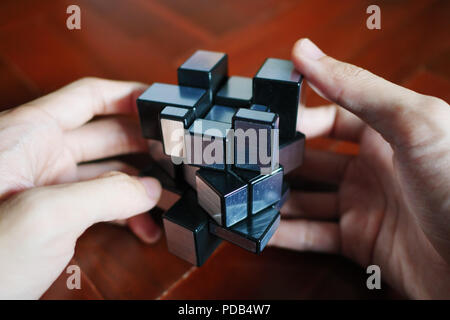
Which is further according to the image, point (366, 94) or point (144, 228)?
point (144, 228)

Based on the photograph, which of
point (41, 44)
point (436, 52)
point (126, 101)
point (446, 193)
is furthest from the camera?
point (41, 44)

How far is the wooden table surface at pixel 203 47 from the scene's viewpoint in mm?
591

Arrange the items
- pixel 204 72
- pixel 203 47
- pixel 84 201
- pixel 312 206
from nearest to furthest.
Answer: pixel 84 201
pixel 204 72
pixel 312 206
pixel 203 47

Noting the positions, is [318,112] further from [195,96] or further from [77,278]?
[77,278]

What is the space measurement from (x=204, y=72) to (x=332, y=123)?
12.1 inches

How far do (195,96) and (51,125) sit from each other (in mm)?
252

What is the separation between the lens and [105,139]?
71cm

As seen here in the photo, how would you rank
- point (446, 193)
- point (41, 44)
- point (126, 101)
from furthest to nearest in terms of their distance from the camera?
point (41, 44)
point (126, 101)
point (446, 193)

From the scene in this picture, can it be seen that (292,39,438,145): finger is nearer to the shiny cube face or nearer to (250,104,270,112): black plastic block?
(250,104,270,112): black plastic block

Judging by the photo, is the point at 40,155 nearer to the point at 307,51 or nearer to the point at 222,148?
the point at 222,148

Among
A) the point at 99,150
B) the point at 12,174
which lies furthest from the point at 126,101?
the point at 12,174

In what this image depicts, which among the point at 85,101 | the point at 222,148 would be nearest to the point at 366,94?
the point at 222,148

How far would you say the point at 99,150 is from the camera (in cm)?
Result: 71
